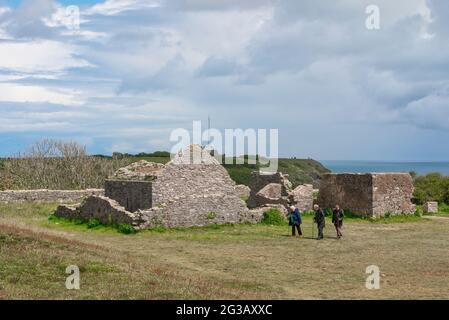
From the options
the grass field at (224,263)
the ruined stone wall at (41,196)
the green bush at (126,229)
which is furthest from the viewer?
the ruined stone wall at (41,196)

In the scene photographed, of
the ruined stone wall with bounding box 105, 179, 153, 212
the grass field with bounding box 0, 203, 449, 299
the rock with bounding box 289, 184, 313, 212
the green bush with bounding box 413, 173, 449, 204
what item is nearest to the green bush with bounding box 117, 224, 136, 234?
the grass field with bounding box 0, 203, 449, 299

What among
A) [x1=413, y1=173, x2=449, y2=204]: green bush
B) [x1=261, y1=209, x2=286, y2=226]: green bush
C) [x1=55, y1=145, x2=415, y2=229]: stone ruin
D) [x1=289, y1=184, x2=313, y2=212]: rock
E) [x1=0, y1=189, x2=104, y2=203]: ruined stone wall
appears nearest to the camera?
[x1=55, y1=145, x2=415, y2=229]: stone ruin

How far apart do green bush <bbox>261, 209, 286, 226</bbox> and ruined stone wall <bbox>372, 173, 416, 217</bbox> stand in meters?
5.51

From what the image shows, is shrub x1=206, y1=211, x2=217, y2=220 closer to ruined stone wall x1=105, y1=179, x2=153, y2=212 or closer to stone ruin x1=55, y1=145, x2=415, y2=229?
stone ruin x1=55, y1=145, x2=415, y2=229

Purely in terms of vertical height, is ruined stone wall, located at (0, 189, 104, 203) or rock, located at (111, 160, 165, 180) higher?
rock, located at (111, 160, 165, 180)

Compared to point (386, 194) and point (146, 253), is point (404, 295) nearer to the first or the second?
point (146, 253)

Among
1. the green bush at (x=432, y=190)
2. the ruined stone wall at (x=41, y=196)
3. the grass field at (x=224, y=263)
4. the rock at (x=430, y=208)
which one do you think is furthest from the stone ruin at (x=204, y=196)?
the green bush at (x=432, y=190)

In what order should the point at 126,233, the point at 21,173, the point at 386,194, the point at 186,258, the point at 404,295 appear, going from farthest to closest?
the point at 21,173 → the point at 386,194 → the point at 126,233 → the point at 186,258 → the point at 404,295

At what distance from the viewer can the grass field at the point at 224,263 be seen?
42.3ft

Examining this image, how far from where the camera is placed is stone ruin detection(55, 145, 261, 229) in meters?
24.8

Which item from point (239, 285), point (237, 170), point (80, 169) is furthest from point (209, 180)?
point (237, 170)

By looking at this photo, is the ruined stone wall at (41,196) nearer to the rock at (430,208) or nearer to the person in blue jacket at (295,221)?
the person in blue jacket at (295,221)

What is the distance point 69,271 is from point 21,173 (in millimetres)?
39959

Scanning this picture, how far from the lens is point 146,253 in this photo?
753 inches
